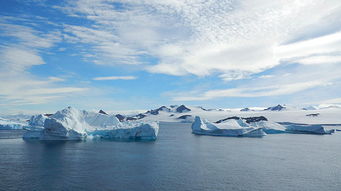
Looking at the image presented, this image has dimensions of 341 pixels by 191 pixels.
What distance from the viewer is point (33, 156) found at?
27797mm

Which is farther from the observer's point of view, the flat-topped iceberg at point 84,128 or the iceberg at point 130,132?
the iceberg at point 130,132

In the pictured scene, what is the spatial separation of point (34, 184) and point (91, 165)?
6578mm

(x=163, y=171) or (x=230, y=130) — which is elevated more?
(x=230, y=130)

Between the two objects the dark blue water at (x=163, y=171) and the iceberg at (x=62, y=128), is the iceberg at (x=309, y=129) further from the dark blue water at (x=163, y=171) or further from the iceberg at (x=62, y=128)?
the iceberg at (x=62, y=128)

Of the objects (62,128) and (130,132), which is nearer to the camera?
(62,128)

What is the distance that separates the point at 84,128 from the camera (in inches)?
1853

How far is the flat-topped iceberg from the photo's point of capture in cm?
4200

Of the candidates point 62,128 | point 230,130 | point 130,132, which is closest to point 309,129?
point 230,130

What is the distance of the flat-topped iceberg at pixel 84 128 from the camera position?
138ft

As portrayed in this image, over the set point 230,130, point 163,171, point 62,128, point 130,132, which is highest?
point 62,128

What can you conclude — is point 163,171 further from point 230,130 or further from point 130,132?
point 230,130

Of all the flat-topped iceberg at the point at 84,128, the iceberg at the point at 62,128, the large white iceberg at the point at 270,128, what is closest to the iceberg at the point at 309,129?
the large white iceberg at the point at 270,128

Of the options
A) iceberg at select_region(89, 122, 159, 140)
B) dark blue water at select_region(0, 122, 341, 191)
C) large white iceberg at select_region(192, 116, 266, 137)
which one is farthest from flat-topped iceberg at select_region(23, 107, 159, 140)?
large white iceberg at select_region(192, 116, 266, 137)

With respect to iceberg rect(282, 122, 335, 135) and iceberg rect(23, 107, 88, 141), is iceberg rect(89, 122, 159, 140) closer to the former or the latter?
iceberg rect(23, 107, 88, 141)
